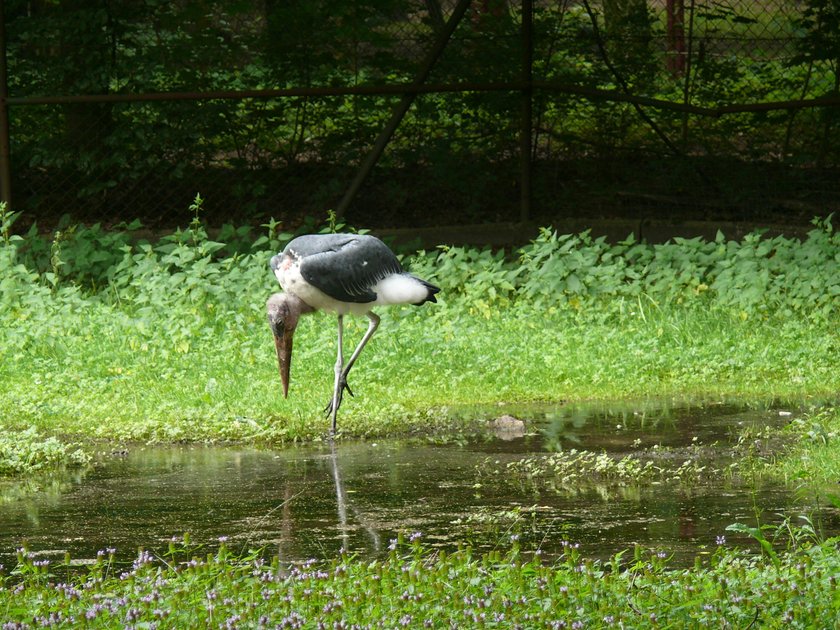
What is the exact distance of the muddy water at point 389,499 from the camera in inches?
213

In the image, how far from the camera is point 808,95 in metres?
13.5

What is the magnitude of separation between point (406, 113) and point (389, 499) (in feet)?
24.4

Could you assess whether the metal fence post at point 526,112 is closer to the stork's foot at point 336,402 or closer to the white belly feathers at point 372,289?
the white belly feathers at point 372,289

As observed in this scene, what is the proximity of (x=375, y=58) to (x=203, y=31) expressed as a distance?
1610mm

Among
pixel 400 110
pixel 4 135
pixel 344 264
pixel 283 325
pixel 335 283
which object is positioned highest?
pixel 400 110

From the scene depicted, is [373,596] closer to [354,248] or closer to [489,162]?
[354,248]

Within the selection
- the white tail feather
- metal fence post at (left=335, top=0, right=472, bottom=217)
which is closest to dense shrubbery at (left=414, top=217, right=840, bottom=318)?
metal fence post at (left=335, top=0, right=472, bottom=217)

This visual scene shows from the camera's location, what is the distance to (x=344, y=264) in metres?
7.75

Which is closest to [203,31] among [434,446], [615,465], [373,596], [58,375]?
[58,375]

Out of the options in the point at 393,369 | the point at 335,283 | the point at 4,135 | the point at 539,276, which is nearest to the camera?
the point at 335,283

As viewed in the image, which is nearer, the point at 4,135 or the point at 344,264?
the point at 344,264

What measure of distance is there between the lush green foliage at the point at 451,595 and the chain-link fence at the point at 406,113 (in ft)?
27.9

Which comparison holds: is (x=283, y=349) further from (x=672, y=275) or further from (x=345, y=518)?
(x=672, y=275)

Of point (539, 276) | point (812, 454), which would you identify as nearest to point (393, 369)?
point (539, 276)
